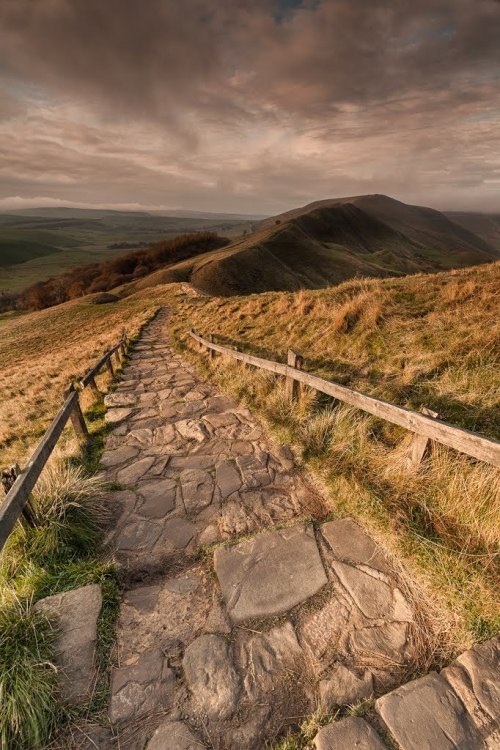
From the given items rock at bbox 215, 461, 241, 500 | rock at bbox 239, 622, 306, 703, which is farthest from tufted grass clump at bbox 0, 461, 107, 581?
rock at bbox 239, 622, 306, 703

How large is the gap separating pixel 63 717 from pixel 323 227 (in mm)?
134951

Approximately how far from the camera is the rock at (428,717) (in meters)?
1.89

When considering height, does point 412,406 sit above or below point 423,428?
below

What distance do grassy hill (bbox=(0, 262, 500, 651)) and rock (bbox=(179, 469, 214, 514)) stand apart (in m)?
1.43

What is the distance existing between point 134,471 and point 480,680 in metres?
4.32

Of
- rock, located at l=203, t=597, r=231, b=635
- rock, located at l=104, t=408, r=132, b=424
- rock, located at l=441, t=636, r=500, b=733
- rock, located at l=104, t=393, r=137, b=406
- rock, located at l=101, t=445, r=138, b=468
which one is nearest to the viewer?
rock, located at l=441, t=636, r=500, b=733

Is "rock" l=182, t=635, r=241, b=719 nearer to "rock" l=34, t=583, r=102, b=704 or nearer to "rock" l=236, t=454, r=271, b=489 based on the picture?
"rock" l=34, t=583, r=102, b=704

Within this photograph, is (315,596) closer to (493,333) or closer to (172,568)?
(172,568)

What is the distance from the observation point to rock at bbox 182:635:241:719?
7.15 feet

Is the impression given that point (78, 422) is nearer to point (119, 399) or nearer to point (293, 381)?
point (119, 399)

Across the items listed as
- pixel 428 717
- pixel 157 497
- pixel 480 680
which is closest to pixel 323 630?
pixel 428 717

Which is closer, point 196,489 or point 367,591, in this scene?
point 367,591

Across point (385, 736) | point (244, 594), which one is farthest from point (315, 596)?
point (385, 736)

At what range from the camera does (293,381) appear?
6.02m
